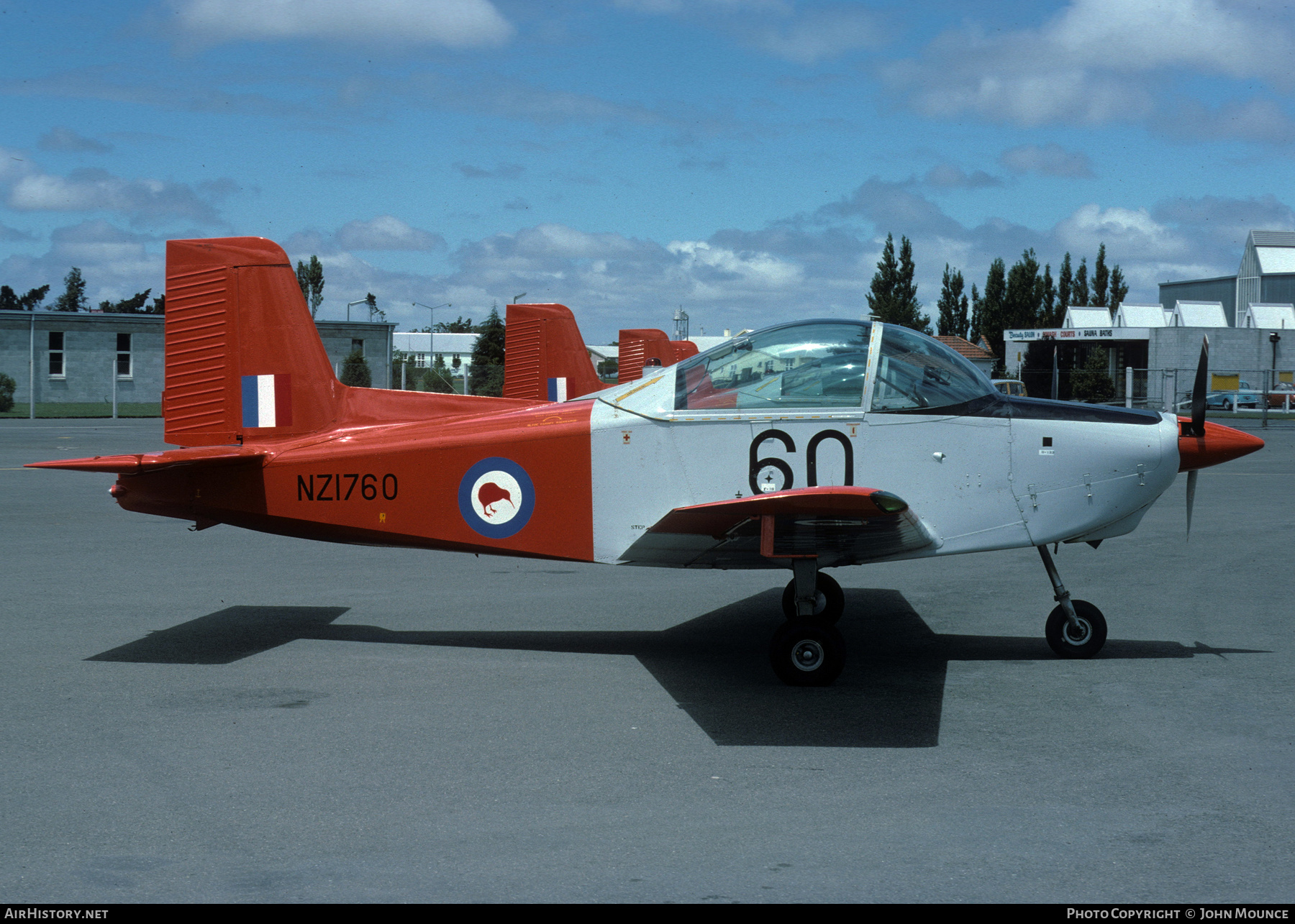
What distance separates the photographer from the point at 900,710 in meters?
5.79

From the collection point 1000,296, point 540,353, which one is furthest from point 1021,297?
point 540,353

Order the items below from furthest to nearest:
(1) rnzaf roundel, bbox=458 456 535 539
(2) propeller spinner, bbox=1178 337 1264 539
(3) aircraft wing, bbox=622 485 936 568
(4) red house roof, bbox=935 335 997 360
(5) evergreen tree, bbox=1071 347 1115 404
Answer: (4) red house roof, bbox=935 335 997 360, (5) evergreen tree, bbox=1071 347 1115 404, (1) rnzaf roundel, bbox=458 456 535 539, (2) propeller spinner, bbox=1178 337 1264 539, (3) aircraft wing, bbox=622 485 936 568

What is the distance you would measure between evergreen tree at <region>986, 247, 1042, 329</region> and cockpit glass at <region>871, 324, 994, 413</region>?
7283cm

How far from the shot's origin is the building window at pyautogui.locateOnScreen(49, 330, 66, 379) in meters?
51.5

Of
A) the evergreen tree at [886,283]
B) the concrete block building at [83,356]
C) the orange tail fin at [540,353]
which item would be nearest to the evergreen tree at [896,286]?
the evergreen tree at [886,283]

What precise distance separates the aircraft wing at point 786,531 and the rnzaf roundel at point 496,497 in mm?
690

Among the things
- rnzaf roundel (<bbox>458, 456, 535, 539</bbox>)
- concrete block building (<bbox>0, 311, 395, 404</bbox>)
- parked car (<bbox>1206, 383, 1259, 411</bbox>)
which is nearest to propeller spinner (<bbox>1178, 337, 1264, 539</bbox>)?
rnzaf roundel (<bbox>458, 456, 535, 539</bbox>)

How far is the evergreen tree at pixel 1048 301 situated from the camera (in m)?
79.6

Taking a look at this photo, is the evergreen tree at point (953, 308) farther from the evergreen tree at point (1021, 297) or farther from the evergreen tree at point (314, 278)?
the evergreen tree at point (314, 278)

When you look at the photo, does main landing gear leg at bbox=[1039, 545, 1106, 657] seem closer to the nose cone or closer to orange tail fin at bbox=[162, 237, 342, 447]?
the nose cone

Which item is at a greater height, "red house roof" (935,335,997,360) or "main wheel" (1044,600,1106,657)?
"red house roof" (935,335,997,360)

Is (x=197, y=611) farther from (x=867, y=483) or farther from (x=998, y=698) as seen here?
(x=998, y=698)

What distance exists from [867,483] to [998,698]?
1.38m

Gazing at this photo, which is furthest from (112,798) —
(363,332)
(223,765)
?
(363,332)
